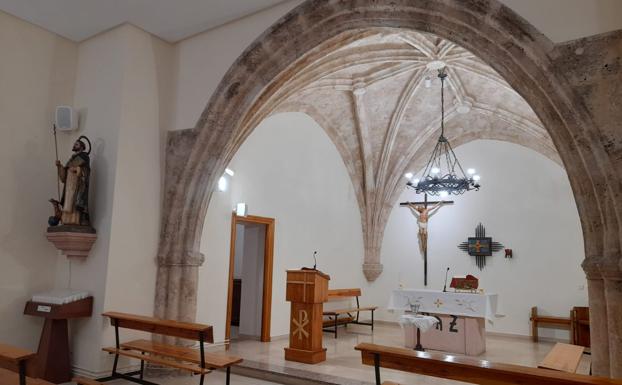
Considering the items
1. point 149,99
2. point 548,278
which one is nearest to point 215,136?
point 149,99

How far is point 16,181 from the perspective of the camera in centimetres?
496

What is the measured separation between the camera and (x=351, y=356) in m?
6.10

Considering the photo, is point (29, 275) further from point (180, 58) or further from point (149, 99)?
point (180, 58)

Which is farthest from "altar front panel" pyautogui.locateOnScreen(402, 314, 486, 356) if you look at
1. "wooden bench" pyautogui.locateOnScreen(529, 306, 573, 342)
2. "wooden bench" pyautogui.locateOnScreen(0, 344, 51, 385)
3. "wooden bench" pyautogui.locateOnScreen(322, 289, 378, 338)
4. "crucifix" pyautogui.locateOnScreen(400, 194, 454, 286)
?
"wooden bench" pyautogui.locateOnScreen(0, 344, 51, 385)

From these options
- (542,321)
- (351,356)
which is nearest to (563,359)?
(351,356)

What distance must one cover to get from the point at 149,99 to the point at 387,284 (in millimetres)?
6513

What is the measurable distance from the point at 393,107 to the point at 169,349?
595 centimetres

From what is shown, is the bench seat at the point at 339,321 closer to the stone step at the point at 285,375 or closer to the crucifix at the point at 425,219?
the crucifix at the point at 425,219

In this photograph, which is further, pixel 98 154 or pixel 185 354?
pixel 98 154

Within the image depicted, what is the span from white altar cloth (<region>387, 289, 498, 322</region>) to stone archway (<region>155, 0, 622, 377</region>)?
3.43 meters

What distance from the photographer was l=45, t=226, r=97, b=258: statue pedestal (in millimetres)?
4785

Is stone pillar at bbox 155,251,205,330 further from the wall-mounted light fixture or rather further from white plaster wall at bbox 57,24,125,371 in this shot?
the wall-mounted light fixture

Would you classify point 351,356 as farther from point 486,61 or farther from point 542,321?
point 542,321

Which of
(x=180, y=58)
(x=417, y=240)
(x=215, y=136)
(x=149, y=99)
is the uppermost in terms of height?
(x=180, y=58)
